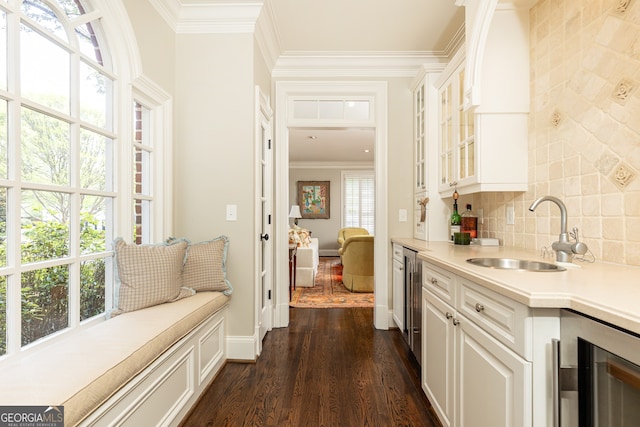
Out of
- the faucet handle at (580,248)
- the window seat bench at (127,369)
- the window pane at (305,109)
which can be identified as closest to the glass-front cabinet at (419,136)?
the window pane at (305,109)

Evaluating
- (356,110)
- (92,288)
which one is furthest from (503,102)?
(92,288)

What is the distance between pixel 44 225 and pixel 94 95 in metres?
0.76

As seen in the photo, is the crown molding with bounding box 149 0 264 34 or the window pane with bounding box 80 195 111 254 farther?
the crown molding with bounding box 149 0 264 34

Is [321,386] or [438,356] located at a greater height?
[438,356]

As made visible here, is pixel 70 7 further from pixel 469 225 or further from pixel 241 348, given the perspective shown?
pixel 469 225

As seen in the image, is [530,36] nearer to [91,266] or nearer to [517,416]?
[517,416]

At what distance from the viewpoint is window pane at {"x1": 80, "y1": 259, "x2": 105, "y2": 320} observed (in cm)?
167

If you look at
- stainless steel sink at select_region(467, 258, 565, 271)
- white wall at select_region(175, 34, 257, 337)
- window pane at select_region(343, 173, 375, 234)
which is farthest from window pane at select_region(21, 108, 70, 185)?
window pane at select_region(343, 173, 375, 234)

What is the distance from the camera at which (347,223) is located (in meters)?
8.81

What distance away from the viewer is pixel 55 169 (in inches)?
58.9

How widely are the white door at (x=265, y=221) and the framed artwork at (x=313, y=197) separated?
5636 millimetres

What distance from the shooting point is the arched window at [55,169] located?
49.6 inches

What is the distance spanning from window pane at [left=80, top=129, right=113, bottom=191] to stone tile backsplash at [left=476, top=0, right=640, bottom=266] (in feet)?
8.10

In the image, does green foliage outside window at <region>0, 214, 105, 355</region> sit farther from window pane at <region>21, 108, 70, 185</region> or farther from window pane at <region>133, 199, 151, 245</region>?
window pane at <region>133, 199, 151, 245</region>
